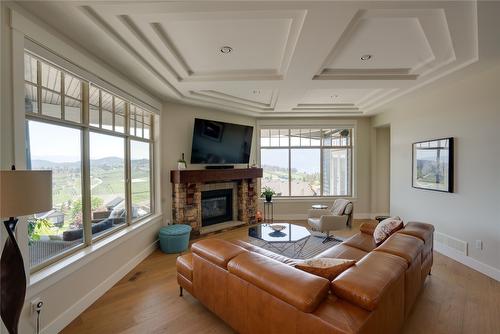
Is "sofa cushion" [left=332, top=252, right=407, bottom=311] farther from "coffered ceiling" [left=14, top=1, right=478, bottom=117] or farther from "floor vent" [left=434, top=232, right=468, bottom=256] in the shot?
"floor vent" [left=434, top=232, right=468, bottom=256]

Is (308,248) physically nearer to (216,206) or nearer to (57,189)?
(216,206)

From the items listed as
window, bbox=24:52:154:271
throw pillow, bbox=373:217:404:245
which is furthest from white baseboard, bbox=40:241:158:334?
throw pillow, bbox=373:217:404:245

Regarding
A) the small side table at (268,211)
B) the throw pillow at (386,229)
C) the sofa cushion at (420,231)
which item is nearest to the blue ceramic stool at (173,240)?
the small side table at (268,211)

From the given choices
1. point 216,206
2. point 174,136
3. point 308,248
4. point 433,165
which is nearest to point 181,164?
point 174,136

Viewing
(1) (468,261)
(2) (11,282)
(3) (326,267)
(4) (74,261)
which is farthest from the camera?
(1) (468,261)

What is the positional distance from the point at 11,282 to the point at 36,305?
2.31 feet

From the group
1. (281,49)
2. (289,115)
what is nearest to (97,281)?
(281,49)

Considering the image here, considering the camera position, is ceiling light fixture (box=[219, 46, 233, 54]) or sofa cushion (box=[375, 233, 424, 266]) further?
ceiling light fixture (box=[219, 46, 233, 54])

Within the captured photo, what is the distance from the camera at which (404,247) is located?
2.12m

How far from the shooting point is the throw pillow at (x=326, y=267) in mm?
1693

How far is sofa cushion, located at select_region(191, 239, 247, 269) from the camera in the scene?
1989 millimetres

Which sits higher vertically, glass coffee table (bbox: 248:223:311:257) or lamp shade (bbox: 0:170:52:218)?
lamp shade (bbox: 0:170:52:218)

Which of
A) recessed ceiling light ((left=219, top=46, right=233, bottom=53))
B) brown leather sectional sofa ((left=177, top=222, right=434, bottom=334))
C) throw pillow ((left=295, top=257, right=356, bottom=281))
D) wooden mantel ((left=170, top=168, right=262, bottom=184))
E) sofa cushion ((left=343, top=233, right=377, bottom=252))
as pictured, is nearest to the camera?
brown leather sectional sofa ((left=177, top=222, right=434, bottom=334))

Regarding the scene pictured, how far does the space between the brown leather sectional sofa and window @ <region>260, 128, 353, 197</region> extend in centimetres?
388
